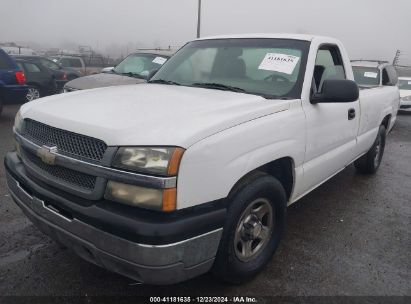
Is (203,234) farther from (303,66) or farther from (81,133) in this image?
(303,66)

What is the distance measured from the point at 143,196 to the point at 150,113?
60 cm

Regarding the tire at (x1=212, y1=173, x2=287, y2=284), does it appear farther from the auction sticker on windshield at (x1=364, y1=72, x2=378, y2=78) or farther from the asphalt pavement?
the auction sticker on windshield at (x1=364, y1=72, x2=378, y2=78)

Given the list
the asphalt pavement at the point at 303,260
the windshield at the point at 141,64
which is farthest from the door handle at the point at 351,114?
the windshield at the point at 141,64

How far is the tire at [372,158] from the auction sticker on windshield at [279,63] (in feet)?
8.61

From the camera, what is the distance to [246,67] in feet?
11.3

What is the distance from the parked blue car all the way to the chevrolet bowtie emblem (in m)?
7.14

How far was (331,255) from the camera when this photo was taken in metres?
3.29

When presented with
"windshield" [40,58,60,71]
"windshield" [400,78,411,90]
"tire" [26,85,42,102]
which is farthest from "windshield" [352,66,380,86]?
"windshield" [40,58,60,71]

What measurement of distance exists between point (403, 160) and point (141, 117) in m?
6.32

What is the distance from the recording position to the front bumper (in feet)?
6.64

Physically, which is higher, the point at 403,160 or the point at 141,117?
the point at 141,117

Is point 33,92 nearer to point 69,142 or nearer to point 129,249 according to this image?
point 69,142

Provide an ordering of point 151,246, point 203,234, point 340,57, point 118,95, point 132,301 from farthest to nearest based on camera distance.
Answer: point 340,57
point 118,95
point 132,301
point 203,234
point 151,246

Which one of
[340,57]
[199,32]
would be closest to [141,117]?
[340,57]
